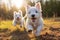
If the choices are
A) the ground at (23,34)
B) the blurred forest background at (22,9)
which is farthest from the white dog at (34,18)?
the blurred forest background at (22,9)

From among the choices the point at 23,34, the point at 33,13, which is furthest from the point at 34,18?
the point at 23,34

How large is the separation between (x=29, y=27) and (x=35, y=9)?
2.26 ft

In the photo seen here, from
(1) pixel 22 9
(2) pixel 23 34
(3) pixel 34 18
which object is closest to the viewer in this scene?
(3) pixel 34 18

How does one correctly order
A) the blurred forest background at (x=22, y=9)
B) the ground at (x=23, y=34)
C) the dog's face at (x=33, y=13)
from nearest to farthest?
the dog's face at (x=33, y=13)
the ground at (x=23, y=34)
the blurred forest background at (x=22, y=9)

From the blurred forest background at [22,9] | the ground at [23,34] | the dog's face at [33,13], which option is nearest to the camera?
the dog's face at [33,13]

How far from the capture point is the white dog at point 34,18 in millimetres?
7708

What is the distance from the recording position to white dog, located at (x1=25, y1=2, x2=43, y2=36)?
7.71m

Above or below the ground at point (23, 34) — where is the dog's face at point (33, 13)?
above

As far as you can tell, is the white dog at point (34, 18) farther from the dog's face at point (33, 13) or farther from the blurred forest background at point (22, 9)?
the blurred forest background at point (22, 9)

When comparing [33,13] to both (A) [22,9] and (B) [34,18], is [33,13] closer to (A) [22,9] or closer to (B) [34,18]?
(B) [34,18]

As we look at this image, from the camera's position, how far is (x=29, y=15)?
778 centimetres

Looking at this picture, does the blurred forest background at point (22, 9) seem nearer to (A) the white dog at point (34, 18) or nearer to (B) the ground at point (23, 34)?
(B) the ground at point (23, 34)

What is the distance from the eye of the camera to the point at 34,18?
7.88 meters

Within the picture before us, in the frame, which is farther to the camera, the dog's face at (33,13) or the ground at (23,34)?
→ the ground at (23,34)
